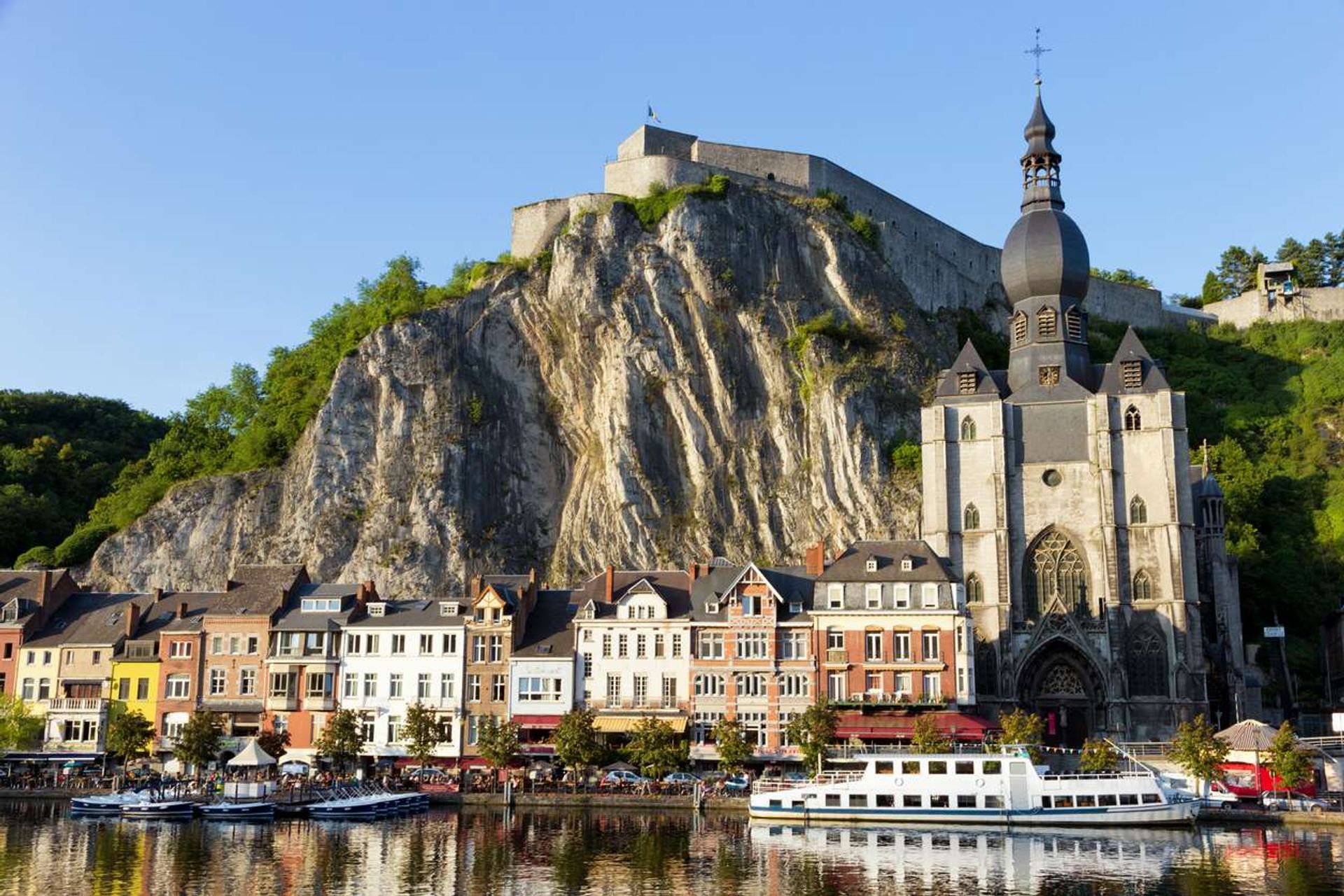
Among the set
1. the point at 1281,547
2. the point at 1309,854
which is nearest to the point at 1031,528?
the point at 1281,547

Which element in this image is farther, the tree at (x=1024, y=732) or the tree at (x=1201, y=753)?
the tree at (x=1024, y=732)

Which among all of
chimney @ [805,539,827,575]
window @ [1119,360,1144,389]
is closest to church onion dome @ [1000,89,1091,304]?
window @ [1119,360,1144,389]

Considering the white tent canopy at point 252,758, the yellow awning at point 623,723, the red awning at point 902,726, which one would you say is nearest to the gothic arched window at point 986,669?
the red awning at point 902,726

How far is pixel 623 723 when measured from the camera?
192ft

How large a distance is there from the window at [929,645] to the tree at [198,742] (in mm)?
29539

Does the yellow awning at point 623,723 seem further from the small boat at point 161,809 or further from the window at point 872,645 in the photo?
the small boat at point 161,809

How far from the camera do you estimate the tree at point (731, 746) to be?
5325 centimetres

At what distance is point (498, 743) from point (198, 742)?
12.1m

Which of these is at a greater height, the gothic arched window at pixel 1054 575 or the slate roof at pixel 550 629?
the gothic arched window at pixel 1054 575

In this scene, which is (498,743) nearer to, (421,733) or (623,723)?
(421,733)

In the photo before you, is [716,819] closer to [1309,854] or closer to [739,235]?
[1309,854]

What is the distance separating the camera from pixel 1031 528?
70.4 m

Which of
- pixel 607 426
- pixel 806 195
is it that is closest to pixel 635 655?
pixel 607 426

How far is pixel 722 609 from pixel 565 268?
1418 inches
